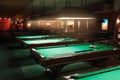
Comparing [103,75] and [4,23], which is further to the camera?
[4,23]

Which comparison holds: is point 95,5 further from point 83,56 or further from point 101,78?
point 101,78

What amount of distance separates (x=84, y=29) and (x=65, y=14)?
793 centimetres

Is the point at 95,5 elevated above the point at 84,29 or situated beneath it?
elevated above

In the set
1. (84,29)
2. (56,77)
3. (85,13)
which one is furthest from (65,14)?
(84,29)

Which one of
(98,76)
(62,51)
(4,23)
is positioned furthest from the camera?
(4,23)

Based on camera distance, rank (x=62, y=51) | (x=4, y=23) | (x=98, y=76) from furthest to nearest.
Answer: (x=4, y=23), (x=62, y=51), (x=98, y=76)

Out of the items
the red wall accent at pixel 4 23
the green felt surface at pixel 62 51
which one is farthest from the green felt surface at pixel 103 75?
the red wall accent at pixel 4 23

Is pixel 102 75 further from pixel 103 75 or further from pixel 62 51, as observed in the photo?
pixel 62 51

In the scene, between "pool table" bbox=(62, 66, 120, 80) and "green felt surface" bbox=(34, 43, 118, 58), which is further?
"green felt surface" bbox=(34, 43, 118, 58)

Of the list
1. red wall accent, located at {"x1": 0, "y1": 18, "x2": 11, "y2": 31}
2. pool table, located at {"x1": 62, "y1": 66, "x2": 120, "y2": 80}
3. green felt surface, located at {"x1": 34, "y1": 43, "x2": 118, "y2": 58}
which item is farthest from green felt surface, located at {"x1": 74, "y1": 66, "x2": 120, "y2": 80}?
red wall accent, located at {"x1": 0, "y1": 18, "x2": 11, "y2": 31}

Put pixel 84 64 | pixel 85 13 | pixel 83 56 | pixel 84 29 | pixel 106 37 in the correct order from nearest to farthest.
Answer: pixel 83 56
pixel 85 13
pixel 84 64
pixel 106 37
pixel 84 29

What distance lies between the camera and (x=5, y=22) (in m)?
18.2

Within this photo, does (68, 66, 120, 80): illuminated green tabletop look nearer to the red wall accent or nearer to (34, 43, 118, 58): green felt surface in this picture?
(34, 43, 118, 58): green felt surface

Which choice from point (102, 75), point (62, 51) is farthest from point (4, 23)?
point (102, 75)
